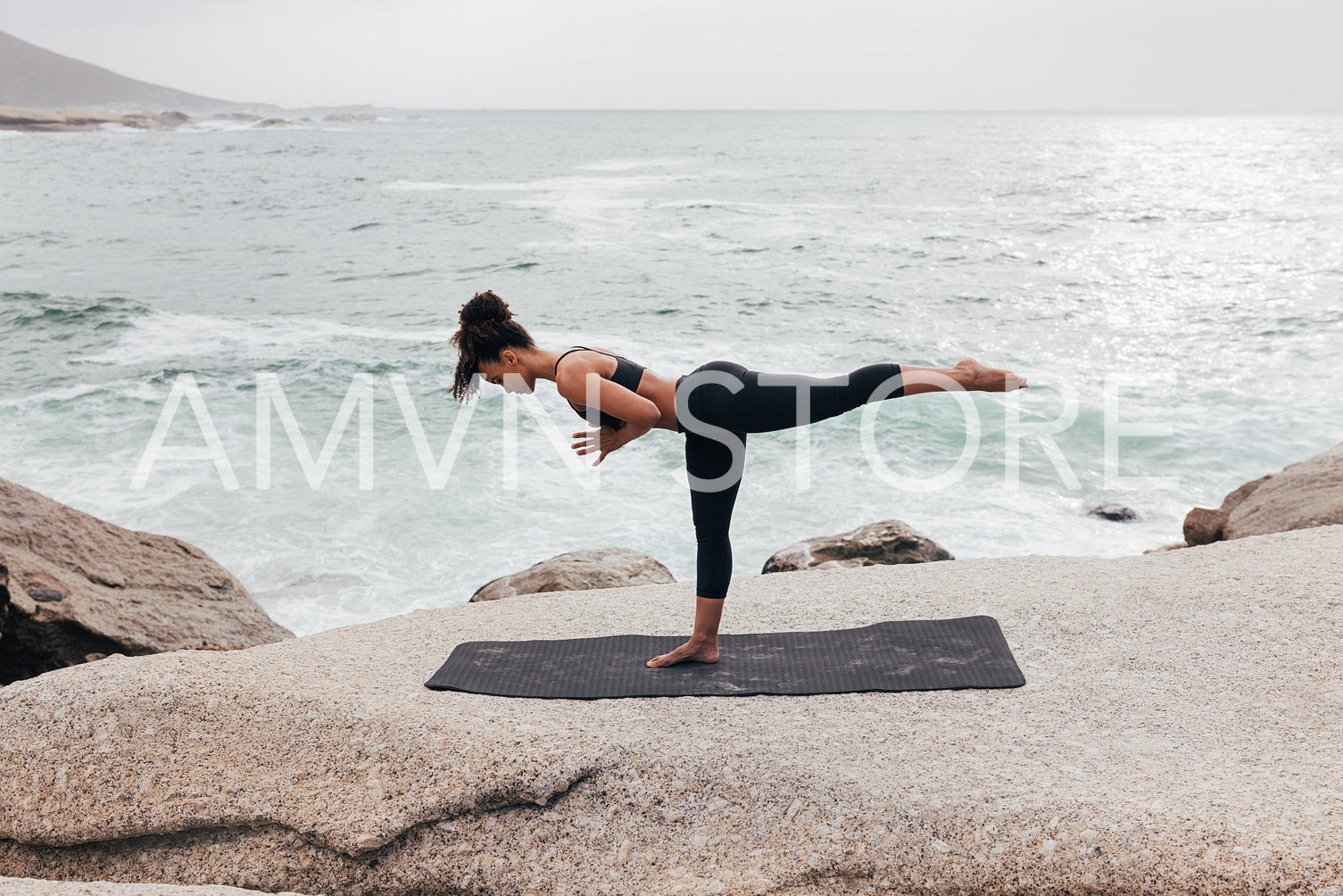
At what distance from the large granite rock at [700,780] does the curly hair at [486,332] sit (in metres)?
1.57

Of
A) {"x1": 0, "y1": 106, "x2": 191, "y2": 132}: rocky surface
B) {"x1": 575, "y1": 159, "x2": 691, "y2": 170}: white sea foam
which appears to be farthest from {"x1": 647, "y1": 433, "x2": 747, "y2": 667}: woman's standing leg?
{"x1": 0, "y1": 106, "x2": 191, "y2": 132}: rocky surface

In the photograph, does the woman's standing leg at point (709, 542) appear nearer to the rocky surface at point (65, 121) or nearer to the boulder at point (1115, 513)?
the boulder at point (1115, 513)

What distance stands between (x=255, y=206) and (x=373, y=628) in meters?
37.7

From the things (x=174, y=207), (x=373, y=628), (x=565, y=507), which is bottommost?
(x=565, y=507)

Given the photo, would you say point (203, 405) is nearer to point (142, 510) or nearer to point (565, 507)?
point (142, 510)

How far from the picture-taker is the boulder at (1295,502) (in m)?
6.13

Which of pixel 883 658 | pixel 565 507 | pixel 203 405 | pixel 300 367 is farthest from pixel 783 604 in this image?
pixel 300 367

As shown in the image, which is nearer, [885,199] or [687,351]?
[687,351]

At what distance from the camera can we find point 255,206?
37.5 metres

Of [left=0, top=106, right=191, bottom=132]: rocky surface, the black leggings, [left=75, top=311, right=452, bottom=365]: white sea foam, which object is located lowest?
[left=75, top=311, right=452, bottom=365]: white sea foam

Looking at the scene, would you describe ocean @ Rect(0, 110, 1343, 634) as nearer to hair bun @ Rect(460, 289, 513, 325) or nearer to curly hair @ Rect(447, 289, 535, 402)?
curly hair @ Rect(447, 289, 535, 402)

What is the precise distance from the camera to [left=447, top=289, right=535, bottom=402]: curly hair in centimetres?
407

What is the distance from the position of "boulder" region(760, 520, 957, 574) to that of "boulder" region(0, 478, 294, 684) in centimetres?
416

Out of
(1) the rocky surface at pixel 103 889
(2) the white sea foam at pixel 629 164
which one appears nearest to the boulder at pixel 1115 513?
(1) the rocky surface at pixel 103 889
